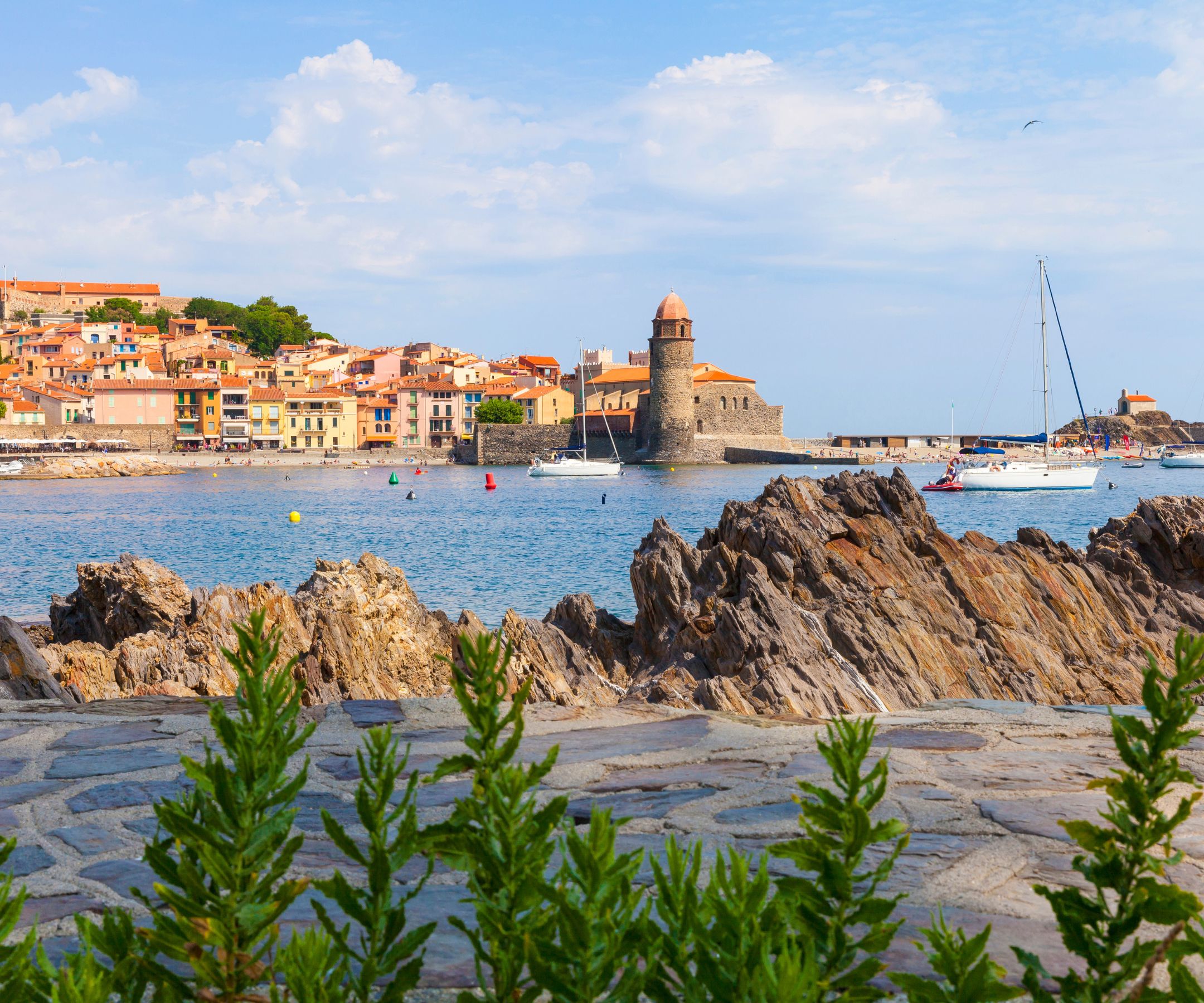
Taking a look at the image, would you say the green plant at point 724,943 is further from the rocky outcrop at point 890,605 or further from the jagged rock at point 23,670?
the jagged rock at point 23,670

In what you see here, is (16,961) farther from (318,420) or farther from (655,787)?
(318,420)

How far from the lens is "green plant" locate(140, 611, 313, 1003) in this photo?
1.02 meters

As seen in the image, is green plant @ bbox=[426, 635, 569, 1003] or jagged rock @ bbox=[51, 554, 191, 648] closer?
green plant @ bbox=[426, 635, 569, 1003]

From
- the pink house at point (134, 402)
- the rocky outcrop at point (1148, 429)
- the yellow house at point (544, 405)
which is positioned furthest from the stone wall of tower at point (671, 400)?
the rocky outcrop at point (1148, 429)

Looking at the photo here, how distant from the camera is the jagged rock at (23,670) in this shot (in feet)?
15.9

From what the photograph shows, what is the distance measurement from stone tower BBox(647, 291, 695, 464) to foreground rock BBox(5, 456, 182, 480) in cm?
3655

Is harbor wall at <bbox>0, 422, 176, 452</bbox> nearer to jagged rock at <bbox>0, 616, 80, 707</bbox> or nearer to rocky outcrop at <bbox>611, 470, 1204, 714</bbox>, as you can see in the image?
rocky outcrop at <bbox>611, 470, 1204, 714</bbox>

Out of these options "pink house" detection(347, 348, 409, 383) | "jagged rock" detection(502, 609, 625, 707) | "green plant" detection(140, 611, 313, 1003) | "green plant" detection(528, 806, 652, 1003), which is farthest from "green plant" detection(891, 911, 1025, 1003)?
"pink house" detection(347, 348, 409, 383)

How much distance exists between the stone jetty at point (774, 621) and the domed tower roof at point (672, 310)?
73.2 metres

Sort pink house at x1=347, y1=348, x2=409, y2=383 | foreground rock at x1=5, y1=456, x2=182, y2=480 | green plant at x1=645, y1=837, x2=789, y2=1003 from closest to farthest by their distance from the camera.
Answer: green plant at x1=645, y1=837, x2=789, y2=1003
foreground rock at x1=5, y1=456, x2=182, y2=480
pink house at x1=347, y1=348, x2=409, y2=383

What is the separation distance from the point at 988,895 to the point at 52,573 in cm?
2568

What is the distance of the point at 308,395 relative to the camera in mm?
91375

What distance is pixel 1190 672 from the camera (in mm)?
1016

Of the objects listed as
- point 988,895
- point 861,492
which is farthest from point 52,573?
point 988,895
